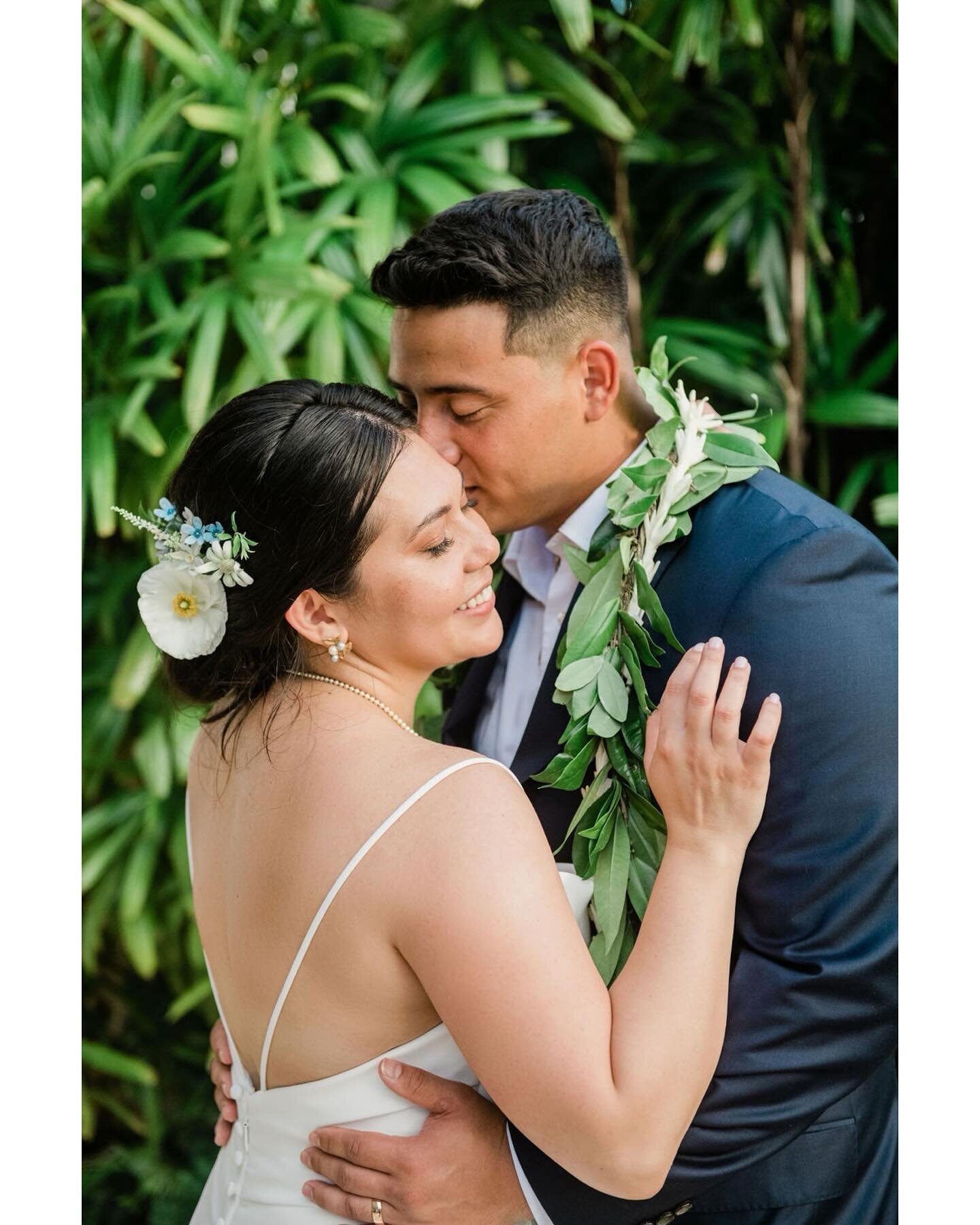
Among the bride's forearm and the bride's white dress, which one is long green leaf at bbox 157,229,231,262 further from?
the bride's forearm

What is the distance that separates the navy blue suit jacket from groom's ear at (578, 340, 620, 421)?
0.38 meters

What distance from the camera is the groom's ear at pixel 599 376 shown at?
1.80 meters

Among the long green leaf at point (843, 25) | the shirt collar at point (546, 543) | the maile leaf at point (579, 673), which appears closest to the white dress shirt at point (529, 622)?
the shirt collar at point (546, 543)

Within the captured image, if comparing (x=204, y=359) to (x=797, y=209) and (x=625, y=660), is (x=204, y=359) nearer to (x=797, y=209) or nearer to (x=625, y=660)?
(x=797, y=209)

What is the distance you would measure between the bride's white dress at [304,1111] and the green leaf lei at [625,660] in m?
0.06

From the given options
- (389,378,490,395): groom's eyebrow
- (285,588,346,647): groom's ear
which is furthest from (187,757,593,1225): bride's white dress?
(389,378,490,395): groom's eyebrow

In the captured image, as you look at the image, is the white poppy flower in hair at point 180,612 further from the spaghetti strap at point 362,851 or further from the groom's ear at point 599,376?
the groom's ear at point 599,376

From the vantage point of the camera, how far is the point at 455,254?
5.69 ft

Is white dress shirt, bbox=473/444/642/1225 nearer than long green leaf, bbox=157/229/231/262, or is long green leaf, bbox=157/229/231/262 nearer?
white dress shirt, bbox=473/444/642/1225

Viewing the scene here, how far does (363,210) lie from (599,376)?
136 centimetres

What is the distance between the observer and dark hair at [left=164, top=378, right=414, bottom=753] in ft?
4.68
